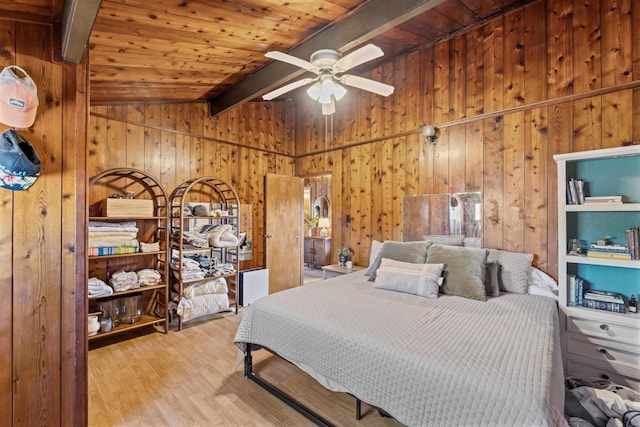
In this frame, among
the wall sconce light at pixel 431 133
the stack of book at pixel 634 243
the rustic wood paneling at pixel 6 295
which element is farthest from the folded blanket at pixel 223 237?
the stack of book at pixel 634 243

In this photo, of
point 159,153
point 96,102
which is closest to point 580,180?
point 159,153

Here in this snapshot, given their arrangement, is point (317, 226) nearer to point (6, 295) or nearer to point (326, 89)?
point (326, 89)

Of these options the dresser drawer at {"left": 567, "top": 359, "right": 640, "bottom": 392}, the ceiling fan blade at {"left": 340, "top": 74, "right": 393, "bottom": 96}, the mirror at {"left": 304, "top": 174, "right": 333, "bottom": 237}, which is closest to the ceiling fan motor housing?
the ceiling fan blade at {"left": 340, "top": 74, "right": 393, "bottom": 96}

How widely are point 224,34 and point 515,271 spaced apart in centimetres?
329

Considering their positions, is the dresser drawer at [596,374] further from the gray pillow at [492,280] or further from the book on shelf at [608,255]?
the book on shelf at [608,255]

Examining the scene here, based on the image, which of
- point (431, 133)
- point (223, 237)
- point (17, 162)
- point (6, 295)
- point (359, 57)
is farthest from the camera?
point (223, 237)

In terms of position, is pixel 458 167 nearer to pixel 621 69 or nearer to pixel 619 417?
pixel 621 69

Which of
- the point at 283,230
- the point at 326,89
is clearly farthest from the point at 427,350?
the point at 283,230

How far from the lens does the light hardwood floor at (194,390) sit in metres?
1.96

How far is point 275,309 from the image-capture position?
221cm

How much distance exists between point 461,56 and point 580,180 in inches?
72.0

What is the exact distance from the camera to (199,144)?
4.12 metres

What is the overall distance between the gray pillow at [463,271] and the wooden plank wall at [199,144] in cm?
302

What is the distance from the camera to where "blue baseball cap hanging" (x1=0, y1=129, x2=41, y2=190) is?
1.41 meters
